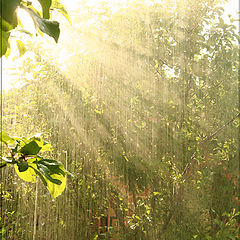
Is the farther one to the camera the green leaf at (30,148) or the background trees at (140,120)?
the background trees at (140,120)

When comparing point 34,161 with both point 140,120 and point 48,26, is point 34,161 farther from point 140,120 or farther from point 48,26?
point 140,120

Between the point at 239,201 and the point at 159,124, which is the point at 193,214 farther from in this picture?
the point at 159,124

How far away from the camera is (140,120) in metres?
2.13

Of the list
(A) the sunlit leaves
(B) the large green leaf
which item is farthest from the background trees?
(B) the large green leaf

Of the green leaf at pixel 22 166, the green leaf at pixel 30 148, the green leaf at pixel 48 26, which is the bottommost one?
the green leaf at pixel 22 166

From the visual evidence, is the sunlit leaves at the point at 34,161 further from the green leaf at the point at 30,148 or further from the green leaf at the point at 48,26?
the green leaf at the point at 48,26

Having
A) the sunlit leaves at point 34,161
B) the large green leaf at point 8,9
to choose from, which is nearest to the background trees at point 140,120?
the sunlit leaves at point 34,161

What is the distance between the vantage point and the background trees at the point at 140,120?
202cm

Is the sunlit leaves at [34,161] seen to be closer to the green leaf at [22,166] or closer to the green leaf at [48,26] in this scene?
the green leaf at [22,166]

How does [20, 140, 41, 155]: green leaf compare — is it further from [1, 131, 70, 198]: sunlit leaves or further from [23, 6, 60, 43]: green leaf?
[23, 6, 60, 43]: green leaf

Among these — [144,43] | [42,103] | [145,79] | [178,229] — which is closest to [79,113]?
[42,103]

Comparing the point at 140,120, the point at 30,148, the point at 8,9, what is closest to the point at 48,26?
the point at 8,9

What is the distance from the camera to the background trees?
202cm

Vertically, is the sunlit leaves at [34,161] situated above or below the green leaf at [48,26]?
below
